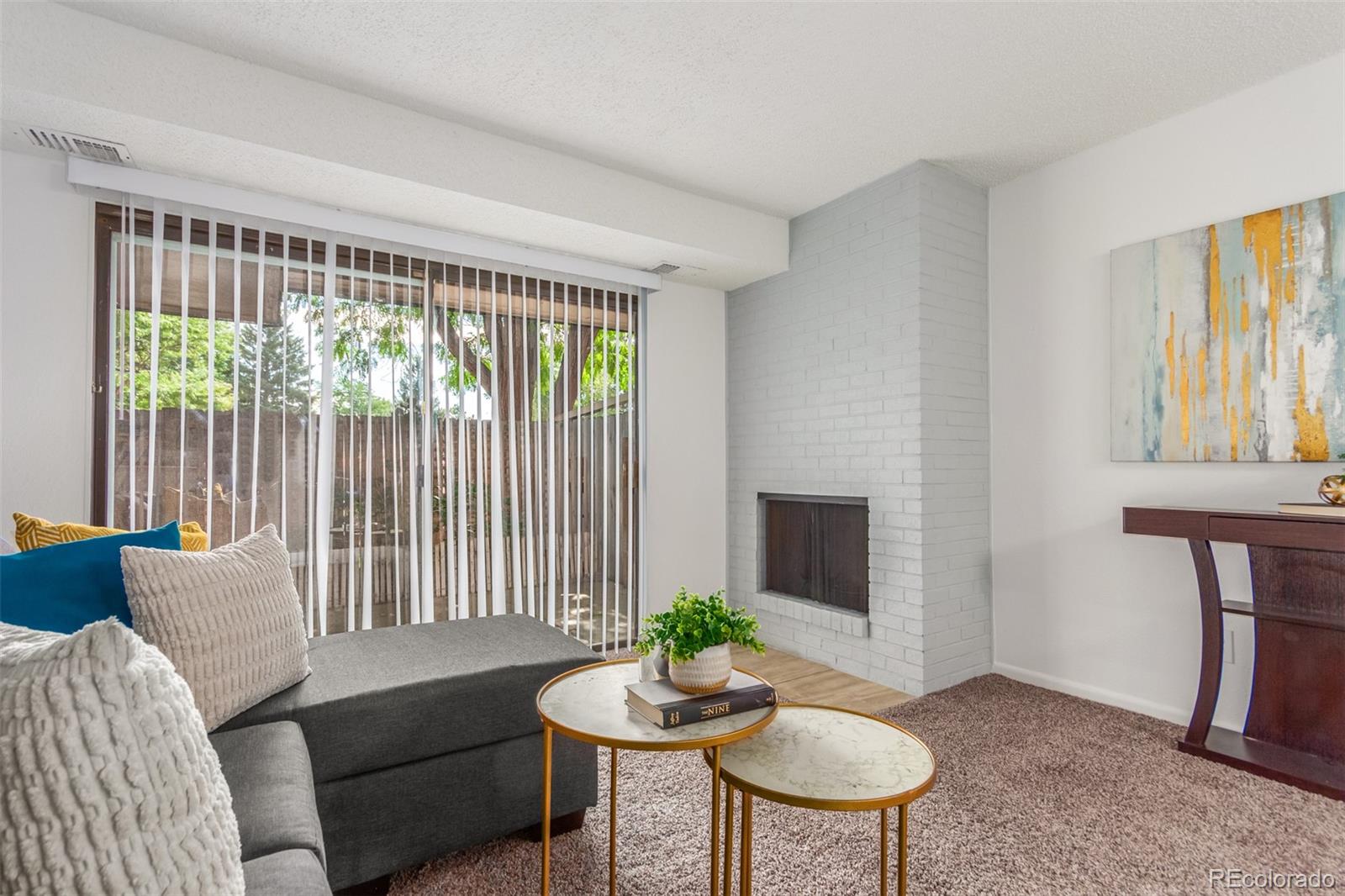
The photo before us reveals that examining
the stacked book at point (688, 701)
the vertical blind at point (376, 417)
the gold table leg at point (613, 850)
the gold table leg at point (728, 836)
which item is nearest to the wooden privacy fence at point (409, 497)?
the vertical blind at point (376, 417)

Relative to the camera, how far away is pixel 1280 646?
243 cm

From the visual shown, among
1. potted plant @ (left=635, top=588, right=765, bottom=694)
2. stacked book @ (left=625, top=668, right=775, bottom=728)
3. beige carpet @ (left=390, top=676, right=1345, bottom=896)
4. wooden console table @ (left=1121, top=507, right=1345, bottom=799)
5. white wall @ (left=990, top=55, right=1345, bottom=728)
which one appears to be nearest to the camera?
stacked book @ (left=625, top=668, right=775, bottom=728)

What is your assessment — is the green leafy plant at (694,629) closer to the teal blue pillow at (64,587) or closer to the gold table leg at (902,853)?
the gold table leg at (902,853)

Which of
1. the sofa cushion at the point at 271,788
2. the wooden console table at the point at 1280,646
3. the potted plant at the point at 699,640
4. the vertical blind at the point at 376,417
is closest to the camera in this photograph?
the sofa cushion at the point at 271,788

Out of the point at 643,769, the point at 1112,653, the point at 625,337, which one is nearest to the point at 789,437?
the point at 625,337

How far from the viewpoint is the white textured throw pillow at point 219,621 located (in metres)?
1.52

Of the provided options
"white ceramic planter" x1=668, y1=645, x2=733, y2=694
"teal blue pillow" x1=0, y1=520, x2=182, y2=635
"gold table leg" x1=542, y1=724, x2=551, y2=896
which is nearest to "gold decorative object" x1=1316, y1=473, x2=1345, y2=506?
"white ceramic planter" x1=668, y1=645, x2=733, y2=694

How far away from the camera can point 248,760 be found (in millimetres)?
1393

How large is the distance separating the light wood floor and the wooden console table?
1152mm

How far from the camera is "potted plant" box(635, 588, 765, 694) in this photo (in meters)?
1.58

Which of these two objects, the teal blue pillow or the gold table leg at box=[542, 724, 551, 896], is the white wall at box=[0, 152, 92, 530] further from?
the gold table leg at box=[542, 724, 551, 896]

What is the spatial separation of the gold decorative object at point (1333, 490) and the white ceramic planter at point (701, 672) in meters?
2.16

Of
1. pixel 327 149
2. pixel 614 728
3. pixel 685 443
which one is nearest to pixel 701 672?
pixel 614 728

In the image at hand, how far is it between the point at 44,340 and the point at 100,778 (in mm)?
2837
